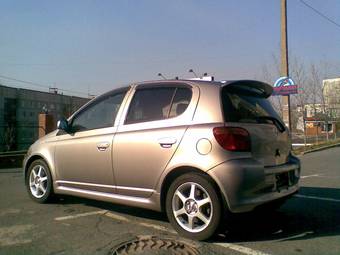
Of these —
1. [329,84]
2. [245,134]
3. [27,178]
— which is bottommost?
[27,178]

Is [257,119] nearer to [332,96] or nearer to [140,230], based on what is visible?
[140,230]

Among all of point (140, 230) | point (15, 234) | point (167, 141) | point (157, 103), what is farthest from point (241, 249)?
point (15, 234)

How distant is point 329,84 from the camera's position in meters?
45.9

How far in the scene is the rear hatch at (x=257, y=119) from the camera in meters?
4.48

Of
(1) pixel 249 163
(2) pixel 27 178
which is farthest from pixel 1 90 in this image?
(1) pixel 249 163

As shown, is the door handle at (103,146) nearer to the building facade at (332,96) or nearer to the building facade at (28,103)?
the building facade at (332,96)

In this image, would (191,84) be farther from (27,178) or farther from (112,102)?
→ (27,178)

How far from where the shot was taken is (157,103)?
16.4 ft

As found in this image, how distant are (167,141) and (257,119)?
1.07m

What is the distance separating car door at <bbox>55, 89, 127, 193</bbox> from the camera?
5266 millimetres

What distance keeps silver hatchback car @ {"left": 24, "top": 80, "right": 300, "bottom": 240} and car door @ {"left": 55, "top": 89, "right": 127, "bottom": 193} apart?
0.01 metres

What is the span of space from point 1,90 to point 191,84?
5182cm

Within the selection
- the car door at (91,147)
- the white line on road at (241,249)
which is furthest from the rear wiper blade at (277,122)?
the car door at (91,147)

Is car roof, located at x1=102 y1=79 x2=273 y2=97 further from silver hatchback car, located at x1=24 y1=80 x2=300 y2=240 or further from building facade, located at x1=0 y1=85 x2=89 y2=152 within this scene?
building facade, located at x1=0 y1=85 x2=89 y2=152
